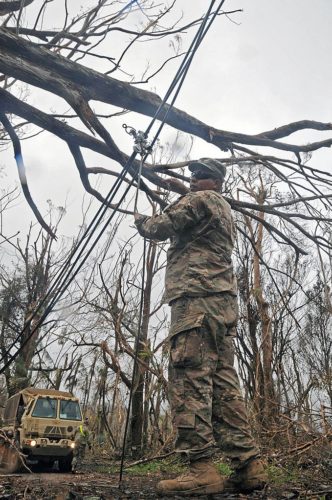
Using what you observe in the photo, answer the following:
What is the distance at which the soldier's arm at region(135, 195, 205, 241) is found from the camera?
10.1 feet

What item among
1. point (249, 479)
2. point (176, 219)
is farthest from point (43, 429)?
point (176, 219)

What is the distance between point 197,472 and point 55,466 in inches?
433

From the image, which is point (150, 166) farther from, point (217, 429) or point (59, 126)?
point (217, 429)

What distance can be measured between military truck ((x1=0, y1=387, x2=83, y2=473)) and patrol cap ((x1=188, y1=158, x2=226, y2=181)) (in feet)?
28.6

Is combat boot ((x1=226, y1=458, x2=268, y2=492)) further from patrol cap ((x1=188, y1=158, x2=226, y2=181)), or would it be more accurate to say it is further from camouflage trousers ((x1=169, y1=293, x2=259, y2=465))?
patrol cap ((x1=188, y1=158, x2=226, y2=181))

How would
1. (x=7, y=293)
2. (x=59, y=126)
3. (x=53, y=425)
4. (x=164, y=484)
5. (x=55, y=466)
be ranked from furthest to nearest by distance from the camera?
(x=7, y=293) < (x=55, y=466) < (x=53, y=425) < (x=59, y=126) < (x=164, y=484)

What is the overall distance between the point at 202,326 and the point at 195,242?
651 mm

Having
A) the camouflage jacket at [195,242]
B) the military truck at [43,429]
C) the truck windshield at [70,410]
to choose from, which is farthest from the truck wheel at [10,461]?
the camouflage jacket at [195,242]

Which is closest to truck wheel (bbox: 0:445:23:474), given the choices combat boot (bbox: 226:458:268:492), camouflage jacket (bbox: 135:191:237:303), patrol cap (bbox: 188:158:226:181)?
combat boot (bbox: 226:458:268:492)

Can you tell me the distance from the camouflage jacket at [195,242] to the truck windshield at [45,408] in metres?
9.01

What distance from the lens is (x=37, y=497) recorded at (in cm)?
271

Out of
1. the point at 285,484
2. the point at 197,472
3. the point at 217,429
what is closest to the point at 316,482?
the point at 285,484

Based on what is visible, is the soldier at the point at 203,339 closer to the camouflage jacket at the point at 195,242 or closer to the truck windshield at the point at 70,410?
the camouflage jacket at the point at 195,242

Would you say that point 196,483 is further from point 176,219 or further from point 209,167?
Answer: point 209,167
